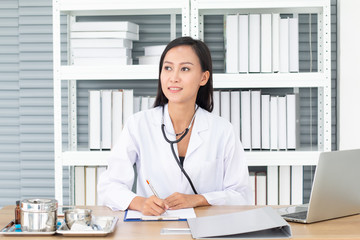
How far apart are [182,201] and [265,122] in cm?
115

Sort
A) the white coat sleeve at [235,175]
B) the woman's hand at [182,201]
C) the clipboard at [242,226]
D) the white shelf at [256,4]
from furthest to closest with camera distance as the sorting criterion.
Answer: the white shelf at [256,4], the white coat sleeve at [235,175], the woman's hand at [182,201], the clipboard at [242,226]

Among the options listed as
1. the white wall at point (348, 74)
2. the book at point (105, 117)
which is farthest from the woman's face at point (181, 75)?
the white wall at point (348, 74)

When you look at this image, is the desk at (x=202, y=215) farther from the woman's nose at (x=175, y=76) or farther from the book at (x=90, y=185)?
the book at (x=90, y=185)

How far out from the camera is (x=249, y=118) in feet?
9.32

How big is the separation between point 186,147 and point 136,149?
244mm

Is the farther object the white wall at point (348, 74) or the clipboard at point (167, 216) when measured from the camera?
the white wall at point (348, 74)

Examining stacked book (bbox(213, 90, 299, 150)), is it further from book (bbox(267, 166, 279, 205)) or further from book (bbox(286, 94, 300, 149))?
book (bbox(267, 166, 279, 205))

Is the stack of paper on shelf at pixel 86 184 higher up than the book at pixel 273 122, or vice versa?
the book at pixel 273 122

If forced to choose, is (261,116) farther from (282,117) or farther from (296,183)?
(296,183)

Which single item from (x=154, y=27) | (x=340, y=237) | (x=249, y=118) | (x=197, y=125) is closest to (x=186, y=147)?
(x=197, y=125)

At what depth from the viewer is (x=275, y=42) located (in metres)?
2.81

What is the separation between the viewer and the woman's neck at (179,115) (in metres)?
2.30

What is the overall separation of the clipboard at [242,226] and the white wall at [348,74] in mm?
1590

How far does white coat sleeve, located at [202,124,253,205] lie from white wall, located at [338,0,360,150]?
41.8 inches
